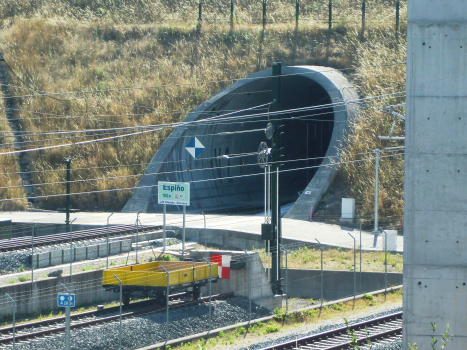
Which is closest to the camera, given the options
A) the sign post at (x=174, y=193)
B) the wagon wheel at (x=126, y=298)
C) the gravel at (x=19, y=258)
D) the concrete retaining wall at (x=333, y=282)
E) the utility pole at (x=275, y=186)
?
the wagon wheel at (x=126, y=298)

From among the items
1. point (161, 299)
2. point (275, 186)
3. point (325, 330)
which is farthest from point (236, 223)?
point (325, 330)

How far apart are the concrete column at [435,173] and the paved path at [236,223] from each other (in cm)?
1160

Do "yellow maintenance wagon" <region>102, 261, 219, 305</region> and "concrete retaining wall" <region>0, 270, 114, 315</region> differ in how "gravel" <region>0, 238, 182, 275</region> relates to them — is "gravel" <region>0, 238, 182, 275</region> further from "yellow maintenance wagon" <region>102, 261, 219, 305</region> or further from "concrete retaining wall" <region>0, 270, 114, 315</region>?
"yellow maintenance wagon" <region>102, 261, 219, 305</region>

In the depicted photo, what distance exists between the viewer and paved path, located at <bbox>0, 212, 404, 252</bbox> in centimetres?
2341

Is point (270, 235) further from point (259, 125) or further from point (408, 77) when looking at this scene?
point (259, 125)

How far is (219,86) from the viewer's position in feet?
117

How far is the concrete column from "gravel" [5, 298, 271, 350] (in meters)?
6.01

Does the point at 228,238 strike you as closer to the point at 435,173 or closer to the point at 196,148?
the point at 196,148

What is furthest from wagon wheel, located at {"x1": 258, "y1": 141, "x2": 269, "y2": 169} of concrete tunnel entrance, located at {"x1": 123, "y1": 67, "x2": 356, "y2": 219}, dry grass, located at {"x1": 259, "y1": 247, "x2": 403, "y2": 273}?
concrete tunnel entrance, located at {"x1": 123, "y1": 67, "x2": 356, "y2": 219}

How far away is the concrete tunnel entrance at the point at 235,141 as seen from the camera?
98.8 feet

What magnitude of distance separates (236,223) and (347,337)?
481 inches

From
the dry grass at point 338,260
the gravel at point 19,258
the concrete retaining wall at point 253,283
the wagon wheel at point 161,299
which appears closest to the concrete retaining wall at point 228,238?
the dry grass at point 338,260

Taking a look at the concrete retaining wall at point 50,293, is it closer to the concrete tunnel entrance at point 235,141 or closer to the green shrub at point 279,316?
the green shrub at point 279,316

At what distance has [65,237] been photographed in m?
23.1
